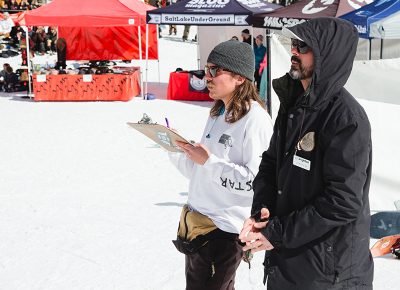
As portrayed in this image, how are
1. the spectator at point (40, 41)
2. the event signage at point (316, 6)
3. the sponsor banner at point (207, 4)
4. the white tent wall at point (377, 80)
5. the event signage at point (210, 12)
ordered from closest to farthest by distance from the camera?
the white tent wall at point (377, 80)
the event signage at point (316, 6)
the event signage at point (210, 12)
the sponsor banner at point (207, 4)
the spectator at point (40, 41)

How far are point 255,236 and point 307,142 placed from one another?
1.18ft

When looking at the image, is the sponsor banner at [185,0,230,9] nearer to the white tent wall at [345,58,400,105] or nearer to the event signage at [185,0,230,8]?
the event signage at [185,0,230,8]

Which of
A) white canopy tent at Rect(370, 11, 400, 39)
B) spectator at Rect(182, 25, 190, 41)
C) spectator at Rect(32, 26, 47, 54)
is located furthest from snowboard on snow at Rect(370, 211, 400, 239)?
spectator at Rect(182, 25, 190, 41)

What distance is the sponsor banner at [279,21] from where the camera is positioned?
382 inches

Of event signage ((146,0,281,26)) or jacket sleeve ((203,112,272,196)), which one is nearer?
jacket sleeve ((203,112,272,196))

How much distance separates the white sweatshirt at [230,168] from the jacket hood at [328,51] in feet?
2.23

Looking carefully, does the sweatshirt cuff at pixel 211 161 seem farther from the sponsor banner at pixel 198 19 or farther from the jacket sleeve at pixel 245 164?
the sponsor banner at pixel 198 19

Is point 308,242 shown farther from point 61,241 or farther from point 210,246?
point 61,241

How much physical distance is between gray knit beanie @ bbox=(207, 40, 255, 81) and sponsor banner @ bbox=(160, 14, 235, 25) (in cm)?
1008

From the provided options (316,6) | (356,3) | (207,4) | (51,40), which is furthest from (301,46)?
(51,40)

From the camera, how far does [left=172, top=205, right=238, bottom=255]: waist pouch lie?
2.76 m

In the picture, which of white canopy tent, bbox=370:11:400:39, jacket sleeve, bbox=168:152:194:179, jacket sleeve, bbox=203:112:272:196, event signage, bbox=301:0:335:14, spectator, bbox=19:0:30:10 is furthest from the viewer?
spectator, bbox=19:0:30:10

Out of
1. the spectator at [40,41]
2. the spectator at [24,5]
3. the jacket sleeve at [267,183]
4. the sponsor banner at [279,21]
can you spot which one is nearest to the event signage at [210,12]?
the sponsor banner at [279,21]

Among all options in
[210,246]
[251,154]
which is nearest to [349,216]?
[251,154]
